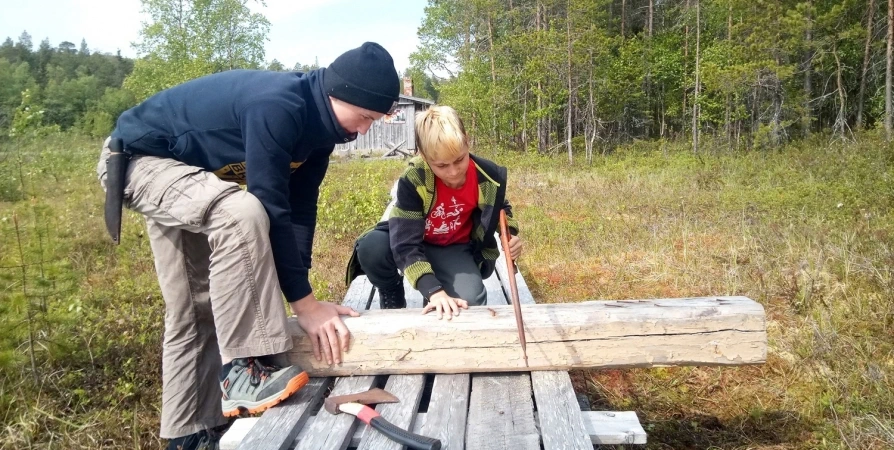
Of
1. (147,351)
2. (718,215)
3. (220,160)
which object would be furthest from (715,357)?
(718,215)

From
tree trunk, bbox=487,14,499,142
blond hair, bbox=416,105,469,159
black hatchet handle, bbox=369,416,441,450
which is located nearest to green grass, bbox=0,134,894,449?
black hatchet handle, bbox=369,416,441,450

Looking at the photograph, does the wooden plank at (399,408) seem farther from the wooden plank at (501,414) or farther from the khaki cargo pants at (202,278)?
the khaki cargo pants at (202,278)

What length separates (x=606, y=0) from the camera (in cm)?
2203

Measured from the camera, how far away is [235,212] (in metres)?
2.15

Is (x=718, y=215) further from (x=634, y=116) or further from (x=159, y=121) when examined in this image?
(x=634, y=116)

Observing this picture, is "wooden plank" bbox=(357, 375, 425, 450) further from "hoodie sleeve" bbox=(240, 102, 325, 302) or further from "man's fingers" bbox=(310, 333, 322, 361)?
"hoodie sleeve" bbox=(240, 102, 325, 302)

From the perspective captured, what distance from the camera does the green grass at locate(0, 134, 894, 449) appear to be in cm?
309

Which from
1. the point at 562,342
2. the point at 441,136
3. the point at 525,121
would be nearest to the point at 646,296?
the point at 562,342

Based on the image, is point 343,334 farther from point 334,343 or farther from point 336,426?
point 336,426

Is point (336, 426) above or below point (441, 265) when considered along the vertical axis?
below

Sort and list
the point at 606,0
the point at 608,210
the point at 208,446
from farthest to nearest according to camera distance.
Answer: the point at 606,0 < the point at 608,210 < the point at 208,446

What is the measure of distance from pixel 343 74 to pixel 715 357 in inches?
73.8

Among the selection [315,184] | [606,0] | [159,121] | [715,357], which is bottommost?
[715,357]

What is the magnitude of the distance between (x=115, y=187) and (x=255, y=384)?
0.98 metres
